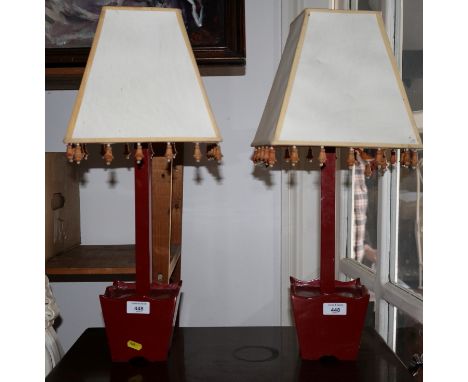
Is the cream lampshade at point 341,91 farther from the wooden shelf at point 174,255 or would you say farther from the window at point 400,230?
the wooden shelf at point 174,255

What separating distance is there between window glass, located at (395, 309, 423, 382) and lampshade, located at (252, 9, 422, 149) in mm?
492

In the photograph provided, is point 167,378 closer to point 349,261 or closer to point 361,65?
point 361,65

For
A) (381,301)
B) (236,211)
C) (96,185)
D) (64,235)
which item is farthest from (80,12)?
(381,301)

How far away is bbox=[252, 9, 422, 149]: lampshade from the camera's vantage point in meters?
0.83

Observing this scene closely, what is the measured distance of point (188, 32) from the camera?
4.52 ft

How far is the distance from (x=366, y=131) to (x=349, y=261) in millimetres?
767

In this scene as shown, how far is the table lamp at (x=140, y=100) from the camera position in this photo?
844 millimetres

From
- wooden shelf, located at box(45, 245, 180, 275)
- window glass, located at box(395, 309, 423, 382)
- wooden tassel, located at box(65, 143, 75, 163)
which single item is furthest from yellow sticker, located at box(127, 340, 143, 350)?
window glass, located at box(395, 309, 423, 382)

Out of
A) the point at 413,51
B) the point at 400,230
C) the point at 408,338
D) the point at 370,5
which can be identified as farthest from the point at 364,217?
the point at 370,5

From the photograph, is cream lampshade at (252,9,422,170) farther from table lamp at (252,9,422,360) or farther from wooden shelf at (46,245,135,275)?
wooden shelf at (46,245,135,275)

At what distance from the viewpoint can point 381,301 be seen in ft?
4.17

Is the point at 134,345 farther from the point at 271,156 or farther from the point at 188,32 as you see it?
the point at 188,32

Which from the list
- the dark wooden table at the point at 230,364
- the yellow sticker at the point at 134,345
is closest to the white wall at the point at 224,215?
the dark wooden table at the point at 230,364

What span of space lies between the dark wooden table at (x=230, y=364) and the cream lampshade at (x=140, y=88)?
1.43ft
